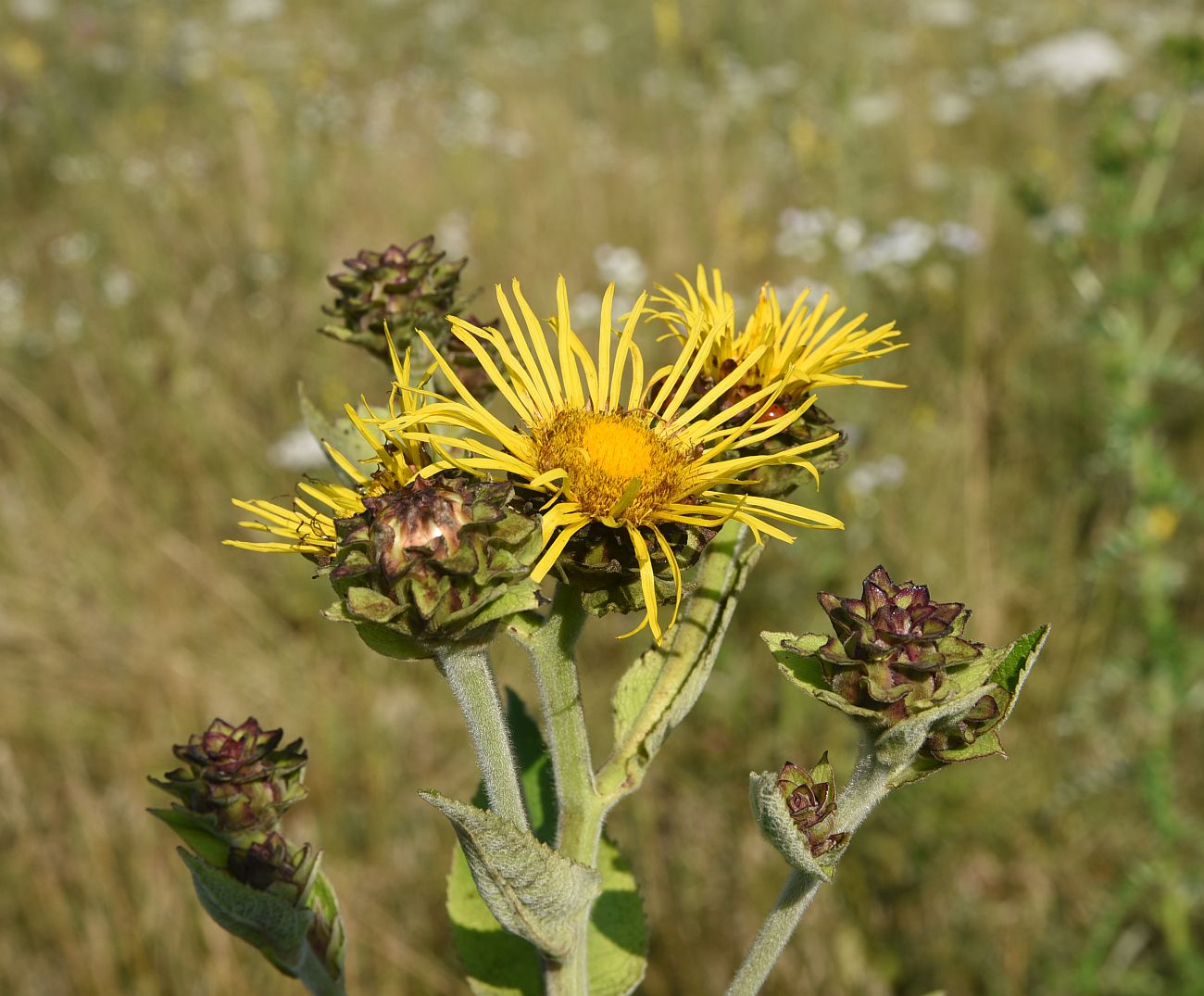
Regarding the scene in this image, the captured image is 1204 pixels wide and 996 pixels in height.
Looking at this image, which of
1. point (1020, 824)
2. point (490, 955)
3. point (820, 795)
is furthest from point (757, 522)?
point (1020, 824)

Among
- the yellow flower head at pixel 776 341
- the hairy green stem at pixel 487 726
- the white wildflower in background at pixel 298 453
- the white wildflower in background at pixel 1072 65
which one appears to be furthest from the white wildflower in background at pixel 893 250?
the white wildflower in background at pixel 1072 65

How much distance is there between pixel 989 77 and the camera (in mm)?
8625

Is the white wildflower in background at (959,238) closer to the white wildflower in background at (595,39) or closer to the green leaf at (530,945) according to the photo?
the green leaf at (530,945)

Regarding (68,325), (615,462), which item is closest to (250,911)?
(615,462)

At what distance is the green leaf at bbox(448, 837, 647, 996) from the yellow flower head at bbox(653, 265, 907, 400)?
0.83 m

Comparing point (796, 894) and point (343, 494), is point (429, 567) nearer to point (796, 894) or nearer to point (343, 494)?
point (343, 494)

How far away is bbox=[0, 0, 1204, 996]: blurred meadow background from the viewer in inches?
134

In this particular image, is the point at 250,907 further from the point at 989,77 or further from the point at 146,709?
the point at 989,77

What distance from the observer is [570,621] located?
1388mm

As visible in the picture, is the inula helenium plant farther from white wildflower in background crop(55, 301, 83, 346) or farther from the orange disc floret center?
white wildflower in background crop(55, 301, 83, 346)

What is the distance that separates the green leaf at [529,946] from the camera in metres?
1.61

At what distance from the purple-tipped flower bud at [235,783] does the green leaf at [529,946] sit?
0.31 metres

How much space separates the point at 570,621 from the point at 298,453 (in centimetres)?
325

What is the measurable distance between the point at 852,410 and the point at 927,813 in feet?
5.75
